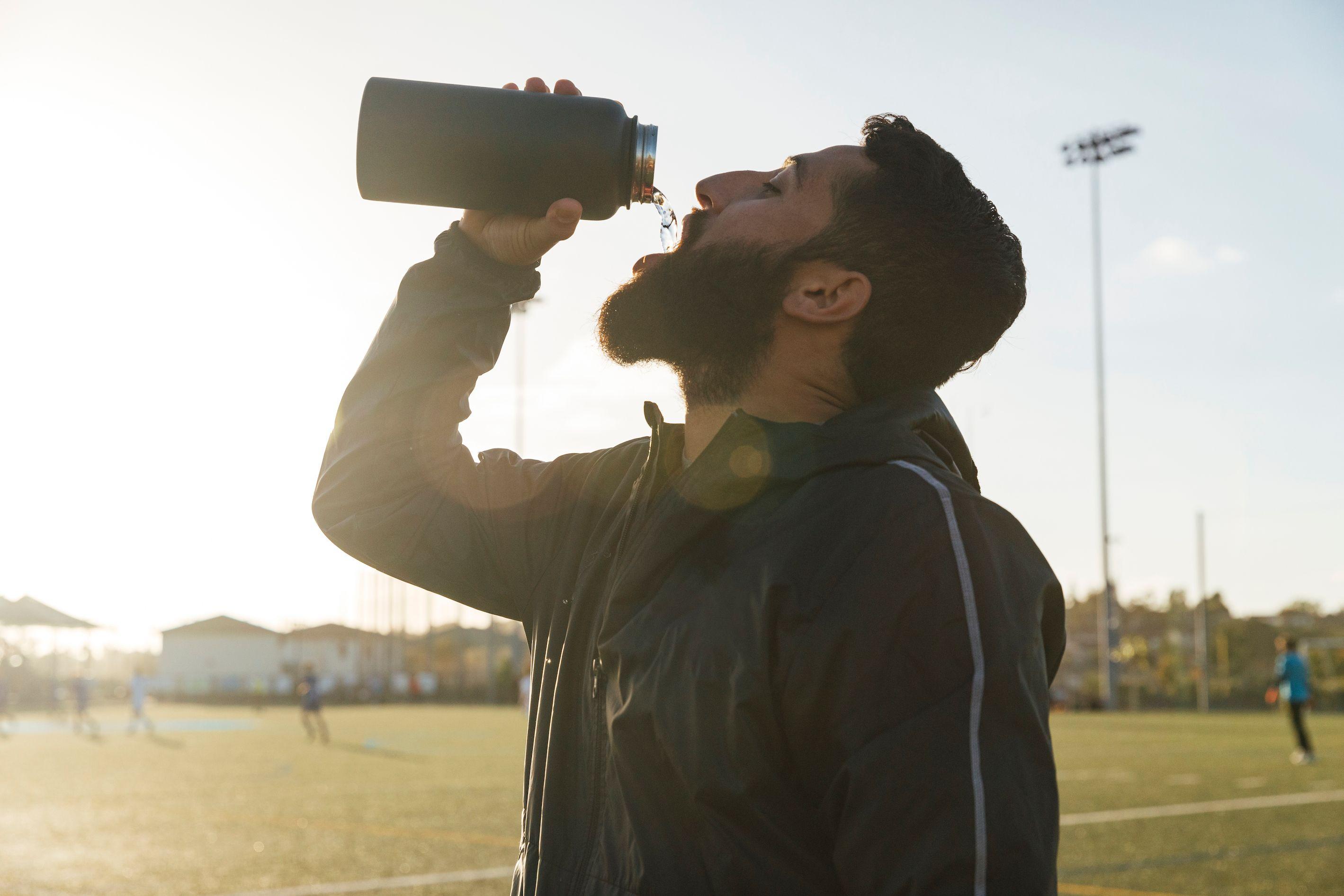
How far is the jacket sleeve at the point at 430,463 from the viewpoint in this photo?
6.37ft

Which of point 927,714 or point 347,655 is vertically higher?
point 927,714

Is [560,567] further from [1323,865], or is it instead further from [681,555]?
[1323,865]

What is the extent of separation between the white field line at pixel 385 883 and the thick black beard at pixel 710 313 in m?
5.22

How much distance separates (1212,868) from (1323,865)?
2.18 ft

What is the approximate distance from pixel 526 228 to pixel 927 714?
1044 mm

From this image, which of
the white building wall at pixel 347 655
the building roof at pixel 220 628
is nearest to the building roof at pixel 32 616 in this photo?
the white building wall at pixel 347 655

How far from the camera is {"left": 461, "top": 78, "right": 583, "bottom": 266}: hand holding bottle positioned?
6.05ft

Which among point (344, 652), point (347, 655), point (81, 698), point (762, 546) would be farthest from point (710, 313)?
point (347, 655)

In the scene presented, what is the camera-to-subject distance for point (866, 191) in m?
1.75

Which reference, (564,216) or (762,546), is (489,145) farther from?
(762,546)

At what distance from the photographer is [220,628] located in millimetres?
82625

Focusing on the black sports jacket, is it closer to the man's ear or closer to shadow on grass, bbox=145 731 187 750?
the man's ear

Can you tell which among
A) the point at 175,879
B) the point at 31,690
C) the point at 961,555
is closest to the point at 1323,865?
the point at 175,879

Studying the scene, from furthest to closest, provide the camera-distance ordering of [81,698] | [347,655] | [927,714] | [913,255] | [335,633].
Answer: [347,655], [335,633], [81,698], [913,255], [927,714]
